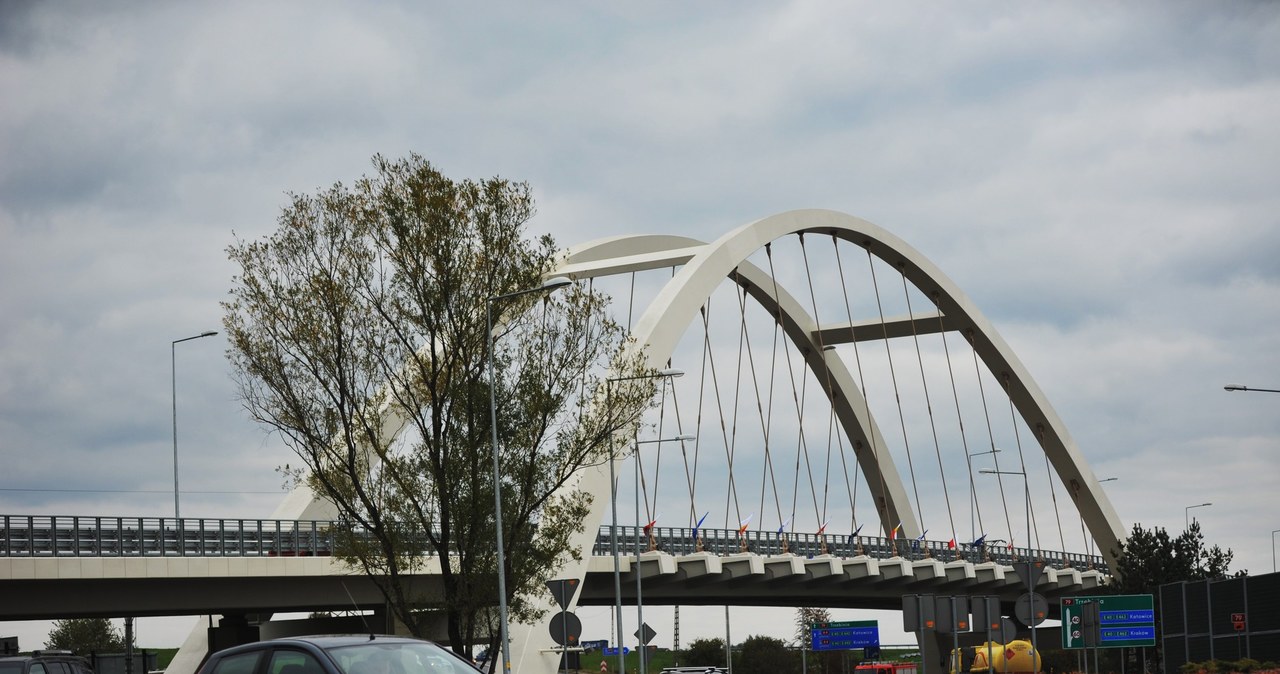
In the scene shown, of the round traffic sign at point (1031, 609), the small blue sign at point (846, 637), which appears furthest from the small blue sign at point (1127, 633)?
the small blue sign at point (846, 637)

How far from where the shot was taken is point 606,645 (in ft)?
281

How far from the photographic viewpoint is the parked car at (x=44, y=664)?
68.5ft

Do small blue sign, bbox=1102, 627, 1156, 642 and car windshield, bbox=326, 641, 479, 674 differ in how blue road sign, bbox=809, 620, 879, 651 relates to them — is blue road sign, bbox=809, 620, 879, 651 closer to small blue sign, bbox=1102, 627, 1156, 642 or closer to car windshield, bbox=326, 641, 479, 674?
small blue sign, bbox=1102, 627, 1156, 642

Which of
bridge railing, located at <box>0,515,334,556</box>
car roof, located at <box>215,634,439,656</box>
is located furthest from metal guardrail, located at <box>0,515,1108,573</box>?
car roof, located at <box>215,634,439,656</box>

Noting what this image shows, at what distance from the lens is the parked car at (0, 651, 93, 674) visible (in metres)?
20.9

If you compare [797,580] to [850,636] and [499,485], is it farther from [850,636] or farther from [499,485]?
[499,485]

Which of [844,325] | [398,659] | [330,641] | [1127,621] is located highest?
[844,325]

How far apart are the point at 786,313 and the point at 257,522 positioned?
33552mm

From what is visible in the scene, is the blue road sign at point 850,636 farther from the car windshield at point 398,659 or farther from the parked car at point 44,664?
the car windshield at point 398,659

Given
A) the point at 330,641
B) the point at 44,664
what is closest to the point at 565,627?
the point at 44,664

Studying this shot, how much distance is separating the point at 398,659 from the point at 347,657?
1.48 ft

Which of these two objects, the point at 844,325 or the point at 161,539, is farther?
the point at 844,325

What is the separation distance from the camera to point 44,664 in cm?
2181

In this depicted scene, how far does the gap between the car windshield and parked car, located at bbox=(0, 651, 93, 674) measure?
10.3 metres
